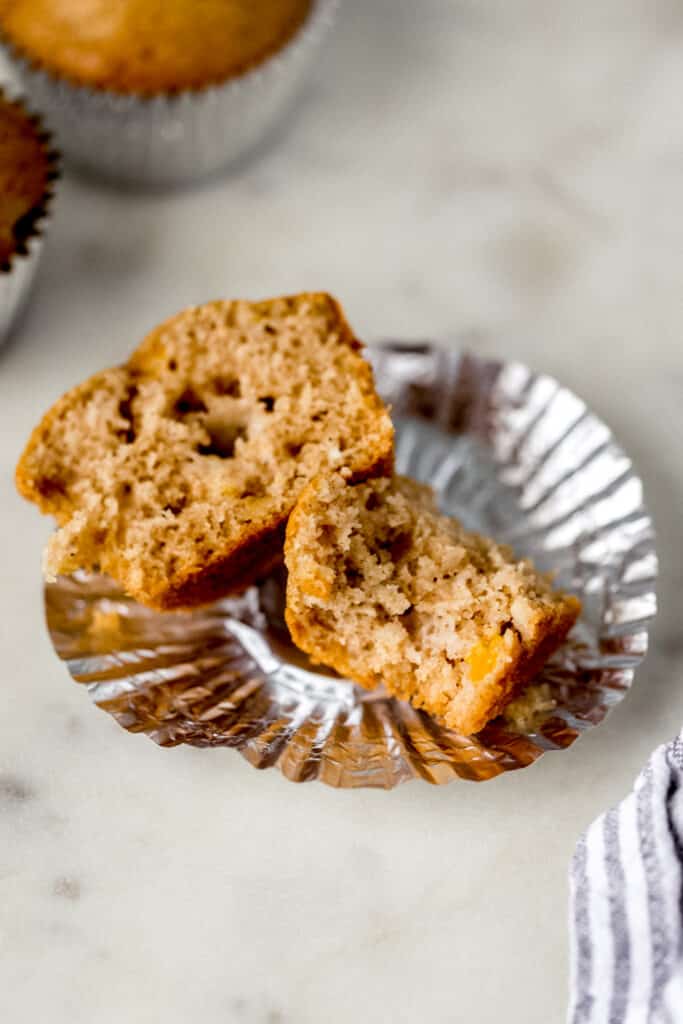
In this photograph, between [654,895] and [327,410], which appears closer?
[654,895]

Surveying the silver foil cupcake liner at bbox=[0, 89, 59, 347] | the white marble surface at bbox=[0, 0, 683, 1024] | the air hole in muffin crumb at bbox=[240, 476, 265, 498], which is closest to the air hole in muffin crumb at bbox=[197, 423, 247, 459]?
the air hole in muffin crumb at bbox=[240, 476, 265, 498]

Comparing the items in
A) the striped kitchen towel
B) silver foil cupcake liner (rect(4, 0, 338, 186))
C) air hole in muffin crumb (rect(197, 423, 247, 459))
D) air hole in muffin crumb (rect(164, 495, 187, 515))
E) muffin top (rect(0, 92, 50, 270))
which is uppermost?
silver foil cupcake liner (rect(4, 0, 338, 186))

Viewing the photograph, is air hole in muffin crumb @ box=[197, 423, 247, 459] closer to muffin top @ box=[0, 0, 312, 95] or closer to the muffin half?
the muffin half

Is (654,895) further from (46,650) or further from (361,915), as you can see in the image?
(46,650)

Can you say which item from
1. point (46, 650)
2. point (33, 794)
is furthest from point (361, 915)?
point (46, 650)

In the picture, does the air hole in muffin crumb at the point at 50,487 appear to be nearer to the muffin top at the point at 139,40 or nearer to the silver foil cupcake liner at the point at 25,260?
the silver foil cupcake liner at the point at 25,260

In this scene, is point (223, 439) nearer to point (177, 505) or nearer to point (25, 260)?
point (177, 505)

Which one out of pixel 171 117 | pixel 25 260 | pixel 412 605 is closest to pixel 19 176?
pixel 25 260
